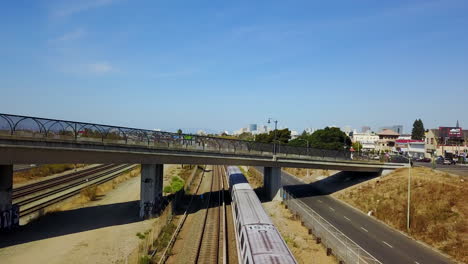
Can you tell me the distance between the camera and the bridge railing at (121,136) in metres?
25.9

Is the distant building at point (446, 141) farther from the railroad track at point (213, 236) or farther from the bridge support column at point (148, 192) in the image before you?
the bridge support column at point (148, 192)

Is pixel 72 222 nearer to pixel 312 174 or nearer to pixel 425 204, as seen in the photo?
pixel 425 204

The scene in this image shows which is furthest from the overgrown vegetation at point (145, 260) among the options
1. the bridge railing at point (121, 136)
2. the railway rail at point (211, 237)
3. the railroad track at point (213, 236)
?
the bridge railing at point (121, 136)

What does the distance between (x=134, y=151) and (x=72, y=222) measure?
32.8 feet

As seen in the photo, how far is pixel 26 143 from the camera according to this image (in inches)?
1027

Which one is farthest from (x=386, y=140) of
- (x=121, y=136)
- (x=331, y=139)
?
(x=121, y=136)

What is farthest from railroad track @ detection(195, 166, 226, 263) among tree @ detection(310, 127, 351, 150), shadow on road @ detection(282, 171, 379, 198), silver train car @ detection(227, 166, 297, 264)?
tree @ detection(310, 127, 351, 150)

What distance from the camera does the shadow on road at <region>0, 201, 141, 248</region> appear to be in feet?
91.6

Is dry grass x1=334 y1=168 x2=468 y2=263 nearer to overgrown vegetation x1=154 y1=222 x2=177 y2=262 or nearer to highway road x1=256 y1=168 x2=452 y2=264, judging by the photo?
highway road x1=256 y1=168 x2=452 y2=264

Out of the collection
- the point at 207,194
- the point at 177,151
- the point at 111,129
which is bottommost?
the point at 207,194

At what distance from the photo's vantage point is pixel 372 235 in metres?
32.2

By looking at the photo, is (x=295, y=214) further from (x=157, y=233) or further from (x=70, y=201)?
(x=70, y=201)

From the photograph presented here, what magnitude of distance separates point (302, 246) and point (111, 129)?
21782 mm

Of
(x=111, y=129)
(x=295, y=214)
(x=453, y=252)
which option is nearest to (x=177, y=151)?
(x=111, y=129)
